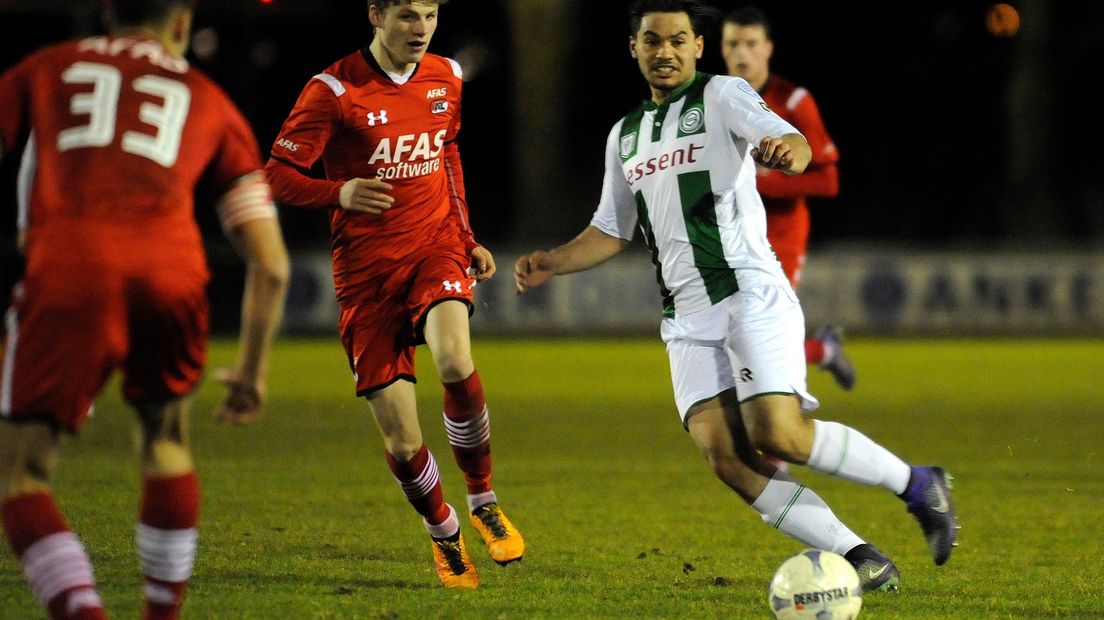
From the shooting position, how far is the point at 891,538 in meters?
6.92

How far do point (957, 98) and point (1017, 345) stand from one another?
16900mm

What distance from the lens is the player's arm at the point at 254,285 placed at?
4.07 meters

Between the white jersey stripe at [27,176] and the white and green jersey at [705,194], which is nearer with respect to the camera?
the white jersey stripe at [27,176]

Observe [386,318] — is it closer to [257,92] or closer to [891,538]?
[891,538]

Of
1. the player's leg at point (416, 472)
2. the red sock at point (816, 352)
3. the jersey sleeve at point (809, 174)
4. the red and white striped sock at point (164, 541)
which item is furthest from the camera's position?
the red sock at point (816, 352)

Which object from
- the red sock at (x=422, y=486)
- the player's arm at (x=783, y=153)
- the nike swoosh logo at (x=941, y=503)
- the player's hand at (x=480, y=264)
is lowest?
the red sock at (x=422, y=486)

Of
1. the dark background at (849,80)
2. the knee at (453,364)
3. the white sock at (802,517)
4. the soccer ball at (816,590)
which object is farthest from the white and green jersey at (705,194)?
the dark background at (849,80)

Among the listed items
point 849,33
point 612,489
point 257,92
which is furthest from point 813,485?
point 257,92

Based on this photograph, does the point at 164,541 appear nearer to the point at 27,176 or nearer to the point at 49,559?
the point at 49,559

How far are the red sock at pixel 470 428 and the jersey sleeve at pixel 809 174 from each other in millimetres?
2491

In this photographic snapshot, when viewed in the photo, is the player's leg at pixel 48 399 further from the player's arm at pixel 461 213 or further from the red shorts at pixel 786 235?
the red shorts at pixel 786 235

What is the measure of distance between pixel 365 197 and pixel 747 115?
56.9 inches

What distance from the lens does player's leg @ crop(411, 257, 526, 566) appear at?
6.01 m

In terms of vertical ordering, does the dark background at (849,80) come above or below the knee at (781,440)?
below
